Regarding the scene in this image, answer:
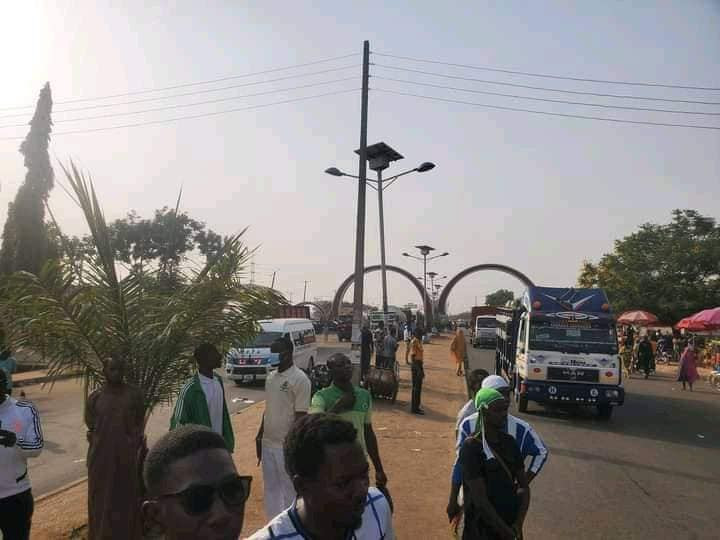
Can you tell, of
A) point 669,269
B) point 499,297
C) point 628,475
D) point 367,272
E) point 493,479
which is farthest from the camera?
point 499,297

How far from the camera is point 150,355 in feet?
18.2

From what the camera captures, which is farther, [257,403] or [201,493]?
[257,403]

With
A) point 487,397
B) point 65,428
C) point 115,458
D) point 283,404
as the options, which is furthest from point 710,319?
point 115,458

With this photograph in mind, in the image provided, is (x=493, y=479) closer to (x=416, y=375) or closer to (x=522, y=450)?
(x=522, y=450)

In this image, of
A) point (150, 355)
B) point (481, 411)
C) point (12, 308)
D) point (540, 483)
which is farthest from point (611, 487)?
point (12, 308)

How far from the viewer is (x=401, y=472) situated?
7766mm

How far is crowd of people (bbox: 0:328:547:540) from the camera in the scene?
169 cm

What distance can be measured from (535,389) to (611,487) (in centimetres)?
505

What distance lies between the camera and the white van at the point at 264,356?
16.9 metres

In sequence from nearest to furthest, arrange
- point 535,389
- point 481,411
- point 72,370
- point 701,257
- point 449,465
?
point 481,411, point 72,370, point 449,465, point 535,389, point 701,257

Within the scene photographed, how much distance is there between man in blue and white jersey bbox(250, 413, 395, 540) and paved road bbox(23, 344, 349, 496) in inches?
246

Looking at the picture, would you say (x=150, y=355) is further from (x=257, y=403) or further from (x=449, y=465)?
(x=257, y=403)

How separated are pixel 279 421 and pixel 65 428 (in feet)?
26.6

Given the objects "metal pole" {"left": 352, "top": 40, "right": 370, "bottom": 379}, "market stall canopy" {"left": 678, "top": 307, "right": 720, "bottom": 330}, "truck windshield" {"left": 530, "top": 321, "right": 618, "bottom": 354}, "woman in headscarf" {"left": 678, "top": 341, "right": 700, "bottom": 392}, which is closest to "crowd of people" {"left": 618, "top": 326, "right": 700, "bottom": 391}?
"woman in headscarf" {"left": 678, "top": 341, "right": 700, "bottom": 392}
